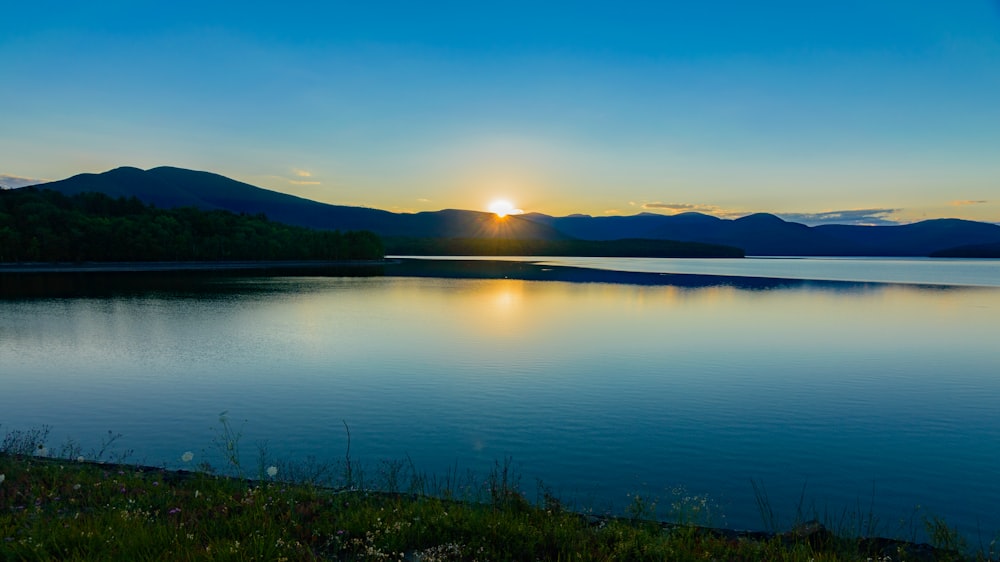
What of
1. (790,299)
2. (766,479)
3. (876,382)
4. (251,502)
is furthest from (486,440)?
(790,299)

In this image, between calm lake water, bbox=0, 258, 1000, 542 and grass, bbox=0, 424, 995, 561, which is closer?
grass, bbox=0, 424, 995, 561

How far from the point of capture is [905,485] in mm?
17969

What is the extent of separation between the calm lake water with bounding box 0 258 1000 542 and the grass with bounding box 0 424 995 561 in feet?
14.0

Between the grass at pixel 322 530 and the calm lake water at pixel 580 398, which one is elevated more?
the grass at pixel 322 530

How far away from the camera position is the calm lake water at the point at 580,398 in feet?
60.9

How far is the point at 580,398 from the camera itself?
28.6 m

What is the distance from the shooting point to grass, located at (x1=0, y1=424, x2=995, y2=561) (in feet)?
31.7

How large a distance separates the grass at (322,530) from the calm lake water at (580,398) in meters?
4.26

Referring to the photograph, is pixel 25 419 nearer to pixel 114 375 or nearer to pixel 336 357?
pixel 114 375

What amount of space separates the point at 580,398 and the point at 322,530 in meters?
19.3

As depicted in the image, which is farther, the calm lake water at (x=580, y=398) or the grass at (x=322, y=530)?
the calm lake water at (x=580, y=398)

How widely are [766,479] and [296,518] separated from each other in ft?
46.5

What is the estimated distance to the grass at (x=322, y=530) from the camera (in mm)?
9664

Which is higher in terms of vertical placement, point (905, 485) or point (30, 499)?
point (30, 499)
